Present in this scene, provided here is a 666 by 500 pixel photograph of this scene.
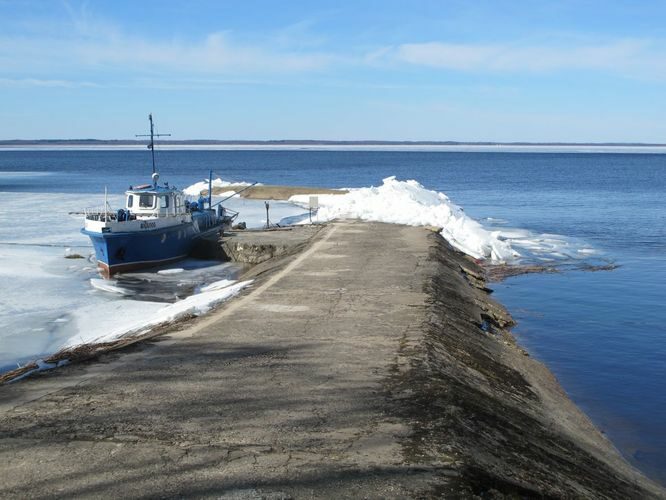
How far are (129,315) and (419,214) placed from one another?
60.6 ft

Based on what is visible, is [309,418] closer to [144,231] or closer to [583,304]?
[583,304]

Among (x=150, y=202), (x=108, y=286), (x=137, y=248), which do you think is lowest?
A: (x=108, y=286)

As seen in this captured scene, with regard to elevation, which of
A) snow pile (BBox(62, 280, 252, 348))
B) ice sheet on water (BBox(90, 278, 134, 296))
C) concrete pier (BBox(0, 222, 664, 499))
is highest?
concrete pier (BBox(0, 222, 664, 499))

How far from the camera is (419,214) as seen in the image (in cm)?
3478

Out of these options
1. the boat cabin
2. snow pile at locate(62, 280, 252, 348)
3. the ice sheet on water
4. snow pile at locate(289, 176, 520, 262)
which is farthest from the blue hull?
snow pile at locate(289, 176, 520, 262)

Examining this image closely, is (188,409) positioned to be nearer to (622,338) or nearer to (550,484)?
(550,484)

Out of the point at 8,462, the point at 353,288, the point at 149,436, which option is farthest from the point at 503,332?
the point at 8,462

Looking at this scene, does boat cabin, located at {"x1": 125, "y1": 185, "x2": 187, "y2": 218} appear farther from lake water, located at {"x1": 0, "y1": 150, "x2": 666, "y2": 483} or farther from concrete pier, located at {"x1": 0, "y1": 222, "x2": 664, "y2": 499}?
concrete pier, located at {"x1": 0, "y1": 222, "x2": 664, "y2": 499}

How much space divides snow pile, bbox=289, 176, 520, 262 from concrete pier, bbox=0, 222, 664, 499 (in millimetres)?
17355

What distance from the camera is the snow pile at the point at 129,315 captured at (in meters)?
15.6

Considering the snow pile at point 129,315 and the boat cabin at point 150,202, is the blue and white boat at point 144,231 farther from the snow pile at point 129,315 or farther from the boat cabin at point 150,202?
the snow pile at point 129,315

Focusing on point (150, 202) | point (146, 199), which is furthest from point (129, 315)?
point (146, 199)

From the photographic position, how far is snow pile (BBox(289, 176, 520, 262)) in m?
31.8

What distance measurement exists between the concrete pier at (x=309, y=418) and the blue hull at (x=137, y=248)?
40.3 ft
